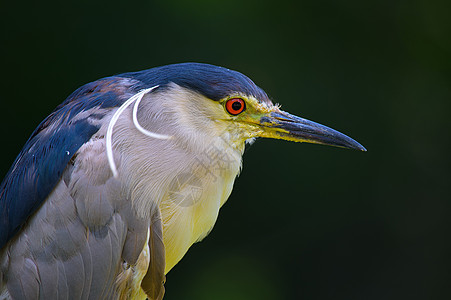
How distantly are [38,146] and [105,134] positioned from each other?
0.24 meters

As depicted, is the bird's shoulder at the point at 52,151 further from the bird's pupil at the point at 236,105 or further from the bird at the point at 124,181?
the bird's pupil at the point at 236,105

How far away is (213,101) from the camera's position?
5.40ft

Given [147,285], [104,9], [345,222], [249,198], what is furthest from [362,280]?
[104,9]

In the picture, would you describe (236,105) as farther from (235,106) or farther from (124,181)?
(124,181)

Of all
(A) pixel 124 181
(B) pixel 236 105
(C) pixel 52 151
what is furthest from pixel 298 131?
(C) pixel 52 151

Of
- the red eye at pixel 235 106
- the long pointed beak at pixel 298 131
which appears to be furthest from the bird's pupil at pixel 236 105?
the long pointed beak at pixel 298 131

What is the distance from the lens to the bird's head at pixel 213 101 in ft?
5.35

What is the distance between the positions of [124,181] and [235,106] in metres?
0.40

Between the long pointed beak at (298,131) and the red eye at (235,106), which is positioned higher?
the red eye at (235,106)

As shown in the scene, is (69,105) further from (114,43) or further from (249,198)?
(249,198)

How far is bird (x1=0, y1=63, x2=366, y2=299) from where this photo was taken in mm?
1521

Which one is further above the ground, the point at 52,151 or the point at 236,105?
the point at 236,105

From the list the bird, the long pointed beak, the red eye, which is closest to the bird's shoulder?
the bird

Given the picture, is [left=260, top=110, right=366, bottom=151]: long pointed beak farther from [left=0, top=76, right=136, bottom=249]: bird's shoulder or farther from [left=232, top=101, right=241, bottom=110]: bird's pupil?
[left=0, top=76, right=136, bottom=249]: bird's shoulder
